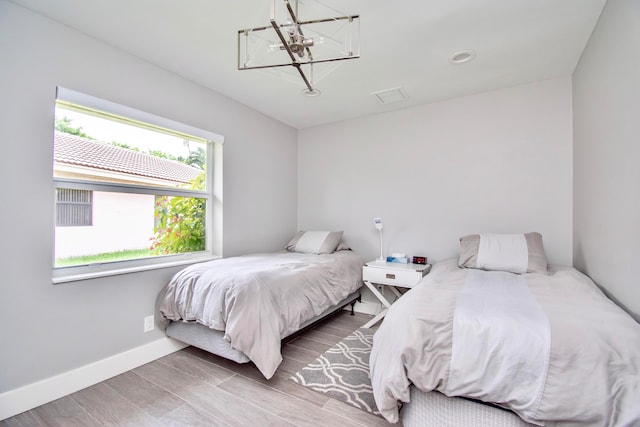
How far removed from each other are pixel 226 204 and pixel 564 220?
316 cm

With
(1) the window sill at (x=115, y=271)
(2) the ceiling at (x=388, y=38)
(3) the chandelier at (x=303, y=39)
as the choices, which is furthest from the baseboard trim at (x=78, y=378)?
(2) the ceiling at (x=388, y=38)

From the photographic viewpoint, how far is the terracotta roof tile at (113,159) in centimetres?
195

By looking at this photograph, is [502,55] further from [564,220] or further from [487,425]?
[487,425]

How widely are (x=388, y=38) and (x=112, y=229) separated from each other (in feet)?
8.20

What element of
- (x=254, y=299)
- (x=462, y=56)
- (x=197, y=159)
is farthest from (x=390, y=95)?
(x=254, y=299)

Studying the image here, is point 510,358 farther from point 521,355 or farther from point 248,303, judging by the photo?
point 248,303

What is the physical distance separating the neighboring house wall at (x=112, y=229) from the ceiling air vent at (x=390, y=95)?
2368 millimetres

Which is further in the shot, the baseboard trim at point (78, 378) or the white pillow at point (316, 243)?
the white pillow at point (316, 243)

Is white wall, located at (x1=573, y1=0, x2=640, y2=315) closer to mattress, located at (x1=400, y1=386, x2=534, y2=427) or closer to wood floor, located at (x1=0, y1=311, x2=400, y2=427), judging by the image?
mattress, located at (x1=400, y1=386, x2=534, y2=427)

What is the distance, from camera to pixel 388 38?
1996mm

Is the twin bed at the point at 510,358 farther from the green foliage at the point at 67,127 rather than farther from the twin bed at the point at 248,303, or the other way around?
the green foliage at the point at 67,127

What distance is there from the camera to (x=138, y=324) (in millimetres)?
2188

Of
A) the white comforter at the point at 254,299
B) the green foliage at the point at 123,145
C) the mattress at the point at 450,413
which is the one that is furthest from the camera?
the green foliage at the point at 123,145

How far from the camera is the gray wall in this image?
165cm
